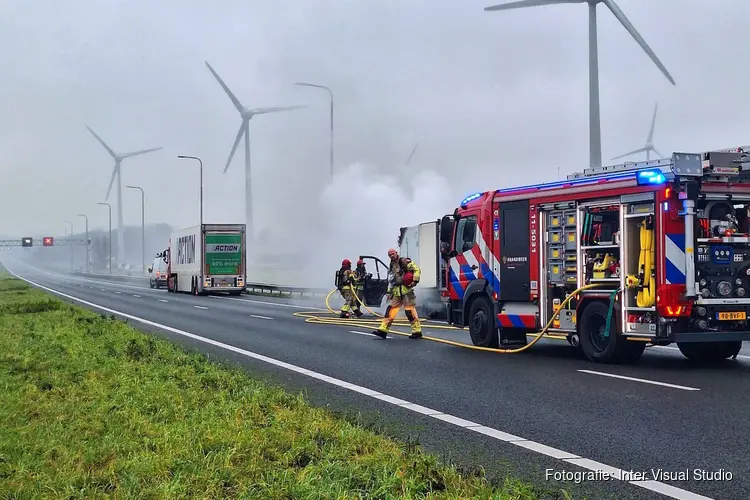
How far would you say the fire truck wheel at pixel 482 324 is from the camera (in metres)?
14.2

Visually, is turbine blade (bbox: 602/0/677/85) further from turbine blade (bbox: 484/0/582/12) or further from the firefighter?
the firefighter

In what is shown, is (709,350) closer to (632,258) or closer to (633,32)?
(632,258)

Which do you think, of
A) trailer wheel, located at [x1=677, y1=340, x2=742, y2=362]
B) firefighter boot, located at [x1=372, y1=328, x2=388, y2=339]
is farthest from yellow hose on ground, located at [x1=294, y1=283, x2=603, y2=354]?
trailer wheel, located at [x1=677, y1=340, x2=742, y2=362]

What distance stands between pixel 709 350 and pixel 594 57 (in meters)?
19.2

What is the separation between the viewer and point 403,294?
16594 mm

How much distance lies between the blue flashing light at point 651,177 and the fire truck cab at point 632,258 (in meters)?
0.02

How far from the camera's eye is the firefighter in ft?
53.5

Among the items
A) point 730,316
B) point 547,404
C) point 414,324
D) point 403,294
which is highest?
point 403,294

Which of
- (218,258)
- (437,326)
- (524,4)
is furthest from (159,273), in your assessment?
(437,326)

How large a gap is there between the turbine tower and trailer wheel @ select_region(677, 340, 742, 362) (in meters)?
14.9

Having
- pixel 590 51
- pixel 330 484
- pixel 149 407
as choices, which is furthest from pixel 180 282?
pixel 330 484

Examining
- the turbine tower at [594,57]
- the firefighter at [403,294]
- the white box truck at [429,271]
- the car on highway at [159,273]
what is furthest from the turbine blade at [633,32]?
the car on highway at [159,273]

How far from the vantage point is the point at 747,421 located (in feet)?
24.6

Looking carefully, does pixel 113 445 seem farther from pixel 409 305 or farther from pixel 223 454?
pixel 409 305
